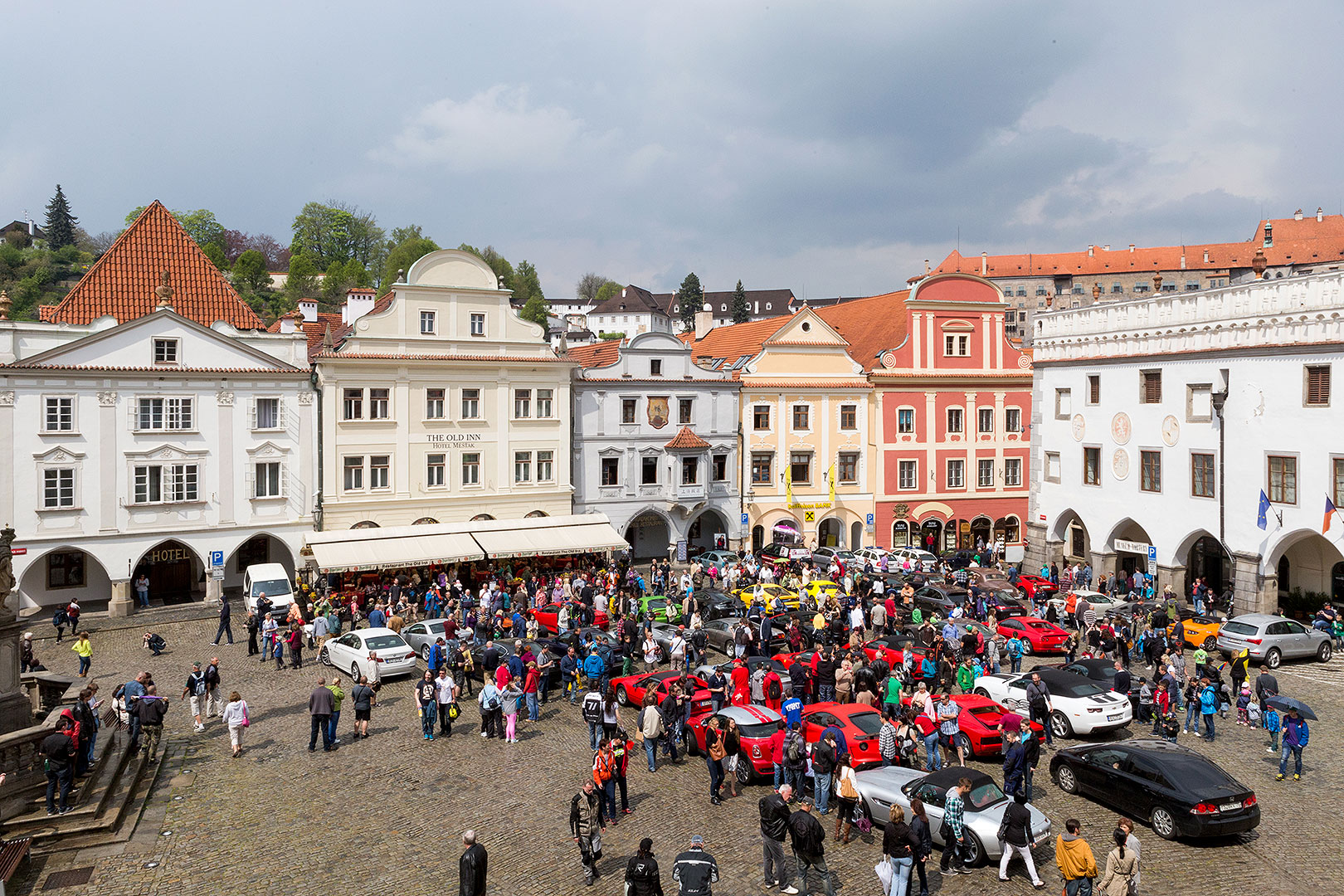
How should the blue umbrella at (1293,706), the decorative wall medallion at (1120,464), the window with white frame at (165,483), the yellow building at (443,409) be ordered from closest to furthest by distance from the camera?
1. the blue umbrella at (1293,706)
2. the window with white frame at (165,483)
3. the decorative wall medallion at (1120,464)
4. the yellow building at (443,409)

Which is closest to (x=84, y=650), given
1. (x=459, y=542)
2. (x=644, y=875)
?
(x=459, y=542)

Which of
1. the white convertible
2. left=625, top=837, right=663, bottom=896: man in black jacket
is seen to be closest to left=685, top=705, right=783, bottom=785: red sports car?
the white convertible

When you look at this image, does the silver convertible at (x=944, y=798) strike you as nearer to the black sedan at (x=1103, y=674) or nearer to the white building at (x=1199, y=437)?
the black sedan at (x=1103, y=674)

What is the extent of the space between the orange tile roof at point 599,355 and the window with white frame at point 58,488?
2078 centimetres

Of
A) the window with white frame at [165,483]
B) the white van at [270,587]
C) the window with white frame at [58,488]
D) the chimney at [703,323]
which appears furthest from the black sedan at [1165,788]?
the chimney at [703,323]

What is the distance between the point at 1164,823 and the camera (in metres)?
15.4

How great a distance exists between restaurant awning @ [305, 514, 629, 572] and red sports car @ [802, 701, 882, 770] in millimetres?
20675

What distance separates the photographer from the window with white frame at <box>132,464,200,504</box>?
3572cm

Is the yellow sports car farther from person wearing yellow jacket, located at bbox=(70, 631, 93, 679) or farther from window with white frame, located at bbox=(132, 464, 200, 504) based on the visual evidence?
window with white frame, located at bbox=(132, 464, 200, 504)

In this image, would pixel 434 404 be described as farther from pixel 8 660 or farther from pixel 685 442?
pixel 8 660

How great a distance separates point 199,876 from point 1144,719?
2049cm

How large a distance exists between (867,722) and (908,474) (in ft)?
107

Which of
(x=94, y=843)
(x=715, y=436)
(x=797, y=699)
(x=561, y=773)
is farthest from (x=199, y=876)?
(x=715, y=436)

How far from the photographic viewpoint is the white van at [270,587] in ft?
105
